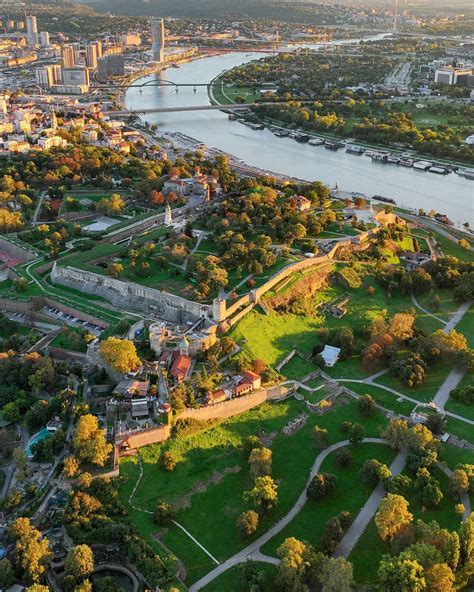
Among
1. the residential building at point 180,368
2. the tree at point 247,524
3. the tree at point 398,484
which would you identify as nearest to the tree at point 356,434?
the tree at point 398,484

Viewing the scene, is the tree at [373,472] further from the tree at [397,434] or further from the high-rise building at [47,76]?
the high-rise building at [47,76]

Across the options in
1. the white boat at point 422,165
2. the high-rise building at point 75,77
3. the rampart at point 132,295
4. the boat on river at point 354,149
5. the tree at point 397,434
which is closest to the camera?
the tree at point 397,434

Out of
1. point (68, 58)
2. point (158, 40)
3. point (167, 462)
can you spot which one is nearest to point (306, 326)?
point (167, 462)

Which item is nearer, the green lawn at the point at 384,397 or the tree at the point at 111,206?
the green lawn at the point at 384,397

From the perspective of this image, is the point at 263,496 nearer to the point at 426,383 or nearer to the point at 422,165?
the point at 426,383

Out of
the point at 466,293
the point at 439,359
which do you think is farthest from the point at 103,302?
the point at 466,293

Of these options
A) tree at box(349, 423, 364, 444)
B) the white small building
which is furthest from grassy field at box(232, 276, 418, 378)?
tree at box(349, 423, 364, 444)

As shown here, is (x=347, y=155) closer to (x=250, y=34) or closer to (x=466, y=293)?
(x=466, y=293)
